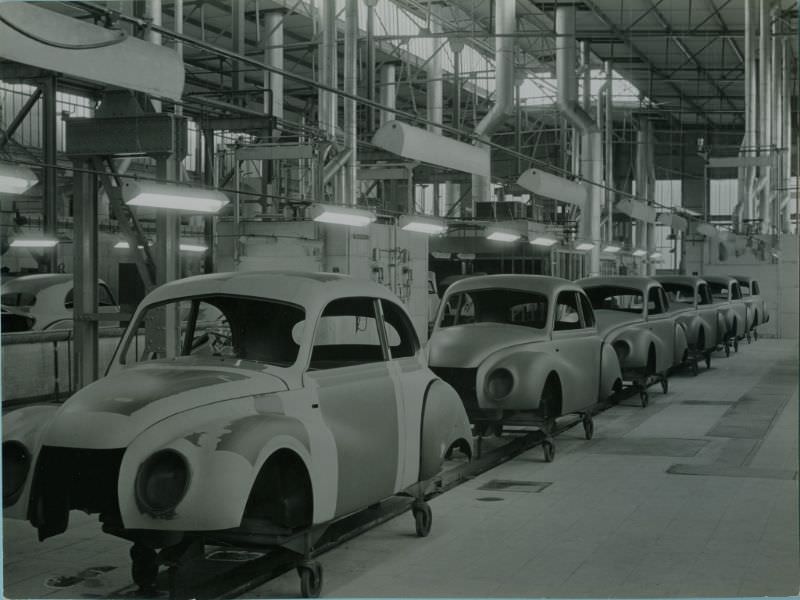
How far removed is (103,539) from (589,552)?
11.4ft

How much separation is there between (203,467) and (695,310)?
1639cm

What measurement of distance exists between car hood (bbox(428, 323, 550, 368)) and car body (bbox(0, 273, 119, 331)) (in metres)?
7.75

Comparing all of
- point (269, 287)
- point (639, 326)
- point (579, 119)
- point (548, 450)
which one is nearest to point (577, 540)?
point (269, 287)

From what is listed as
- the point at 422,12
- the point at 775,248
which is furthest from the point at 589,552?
the point at 775,248

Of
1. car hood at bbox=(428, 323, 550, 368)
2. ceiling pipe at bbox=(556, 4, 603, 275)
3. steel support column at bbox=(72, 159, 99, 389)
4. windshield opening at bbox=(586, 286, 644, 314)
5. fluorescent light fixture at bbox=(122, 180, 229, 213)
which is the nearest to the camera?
fluorescent light fixture at bbox=(122, 180, 229, 213)

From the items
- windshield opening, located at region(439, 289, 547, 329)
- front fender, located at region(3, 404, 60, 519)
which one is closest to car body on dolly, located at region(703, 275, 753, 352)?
windshield opening, located at region(439, 289, 547, 329)

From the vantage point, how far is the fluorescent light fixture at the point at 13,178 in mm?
7418

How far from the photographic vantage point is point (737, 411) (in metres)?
15.0

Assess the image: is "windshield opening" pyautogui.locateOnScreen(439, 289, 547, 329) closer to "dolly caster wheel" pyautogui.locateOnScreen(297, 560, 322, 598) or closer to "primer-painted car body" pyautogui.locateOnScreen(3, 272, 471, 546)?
"primer-painted car body" pyautogui.locateOnScreen(3, 272, 471, 546)

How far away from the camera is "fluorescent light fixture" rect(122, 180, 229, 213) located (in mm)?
8398

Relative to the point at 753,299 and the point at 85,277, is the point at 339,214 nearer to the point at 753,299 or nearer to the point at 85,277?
the point at 85,277

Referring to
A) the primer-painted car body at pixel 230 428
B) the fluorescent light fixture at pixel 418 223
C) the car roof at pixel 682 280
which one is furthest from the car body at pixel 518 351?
the car roof at pixel 682 280

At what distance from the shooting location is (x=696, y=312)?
A: 20.4m

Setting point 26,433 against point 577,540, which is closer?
point 26,433
